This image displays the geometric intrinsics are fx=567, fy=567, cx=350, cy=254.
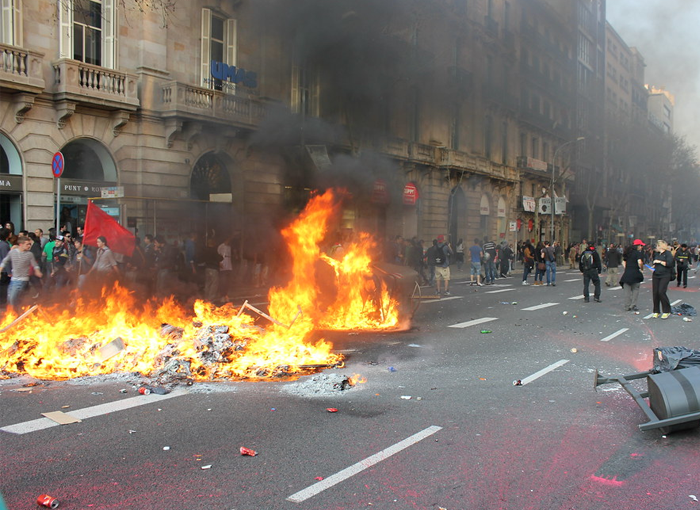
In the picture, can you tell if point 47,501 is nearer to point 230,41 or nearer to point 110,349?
point 110,349

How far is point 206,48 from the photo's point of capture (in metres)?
16.1

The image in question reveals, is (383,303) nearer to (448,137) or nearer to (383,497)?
(383,497)

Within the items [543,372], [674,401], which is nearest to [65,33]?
[543,372]

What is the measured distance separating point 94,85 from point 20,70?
A: 1629 mm

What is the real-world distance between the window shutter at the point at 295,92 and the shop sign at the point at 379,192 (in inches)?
92.7

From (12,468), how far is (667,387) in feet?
14.0

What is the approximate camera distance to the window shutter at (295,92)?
11.7 meters

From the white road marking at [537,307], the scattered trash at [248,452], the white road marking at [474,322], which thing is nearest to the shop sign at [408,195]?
the white road marking at [537,307]

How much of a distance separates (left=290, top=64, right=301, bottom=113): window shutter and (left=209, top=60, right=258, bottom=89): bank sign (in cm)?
427

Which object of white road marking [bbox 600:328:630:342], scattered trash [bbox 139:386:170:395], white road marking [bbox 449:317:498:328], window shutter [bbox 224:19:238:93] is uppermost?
window shutter [bbox 224:19:238:93]

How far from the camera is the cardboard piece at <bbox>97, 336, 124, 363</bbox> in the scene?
5797mm

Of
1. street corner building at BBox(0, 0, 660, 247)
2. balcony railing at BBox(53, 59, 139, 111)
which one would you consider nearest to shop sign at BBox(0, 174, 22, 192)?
street corner building at BBox(0, 0, 660, 247)

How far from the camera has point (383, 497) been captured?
10.1ft

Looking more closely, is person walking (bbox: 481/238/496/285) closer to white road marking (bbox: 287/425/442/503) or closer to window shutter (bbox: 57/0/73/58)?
window shutter (bbox: 57/0/73/58)
